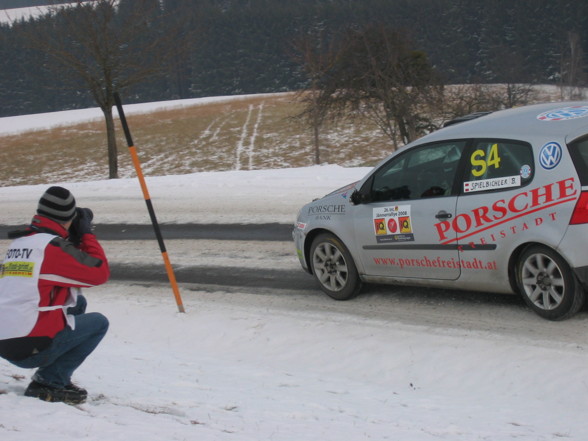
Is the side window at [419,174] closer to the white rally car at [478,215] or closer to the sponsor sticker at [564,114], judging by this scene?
the white rally car at [478,215]

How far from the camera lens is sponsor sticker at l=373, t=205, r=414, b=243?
6930mm

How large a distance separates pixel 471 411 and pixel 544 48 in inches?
3617

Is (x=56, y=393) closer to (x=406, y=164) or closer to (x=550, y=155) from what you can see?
(x=406, y=164)

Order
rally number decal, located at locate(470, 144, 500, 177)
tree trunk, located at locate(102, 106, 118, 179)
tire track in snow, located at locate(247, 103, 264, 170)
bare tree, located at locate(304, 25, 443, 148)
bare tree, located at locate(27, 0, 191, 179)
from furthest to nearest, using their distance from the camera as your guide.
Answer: tire track in snow, located at locate(247, 103, 264, 170)
bare tree, located at locate(304, 25, 443, 148)
tree trunk, located at locate(102, 106, 118, 179)
bare tree, located at locate(27, 0, 191, 179)
rally number decal, located at locate(470, 144, 500, 177)

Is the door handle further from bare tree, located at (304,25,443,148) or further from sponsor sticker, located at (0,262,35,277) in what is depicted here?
bare tree, located at (304,25,443,148)

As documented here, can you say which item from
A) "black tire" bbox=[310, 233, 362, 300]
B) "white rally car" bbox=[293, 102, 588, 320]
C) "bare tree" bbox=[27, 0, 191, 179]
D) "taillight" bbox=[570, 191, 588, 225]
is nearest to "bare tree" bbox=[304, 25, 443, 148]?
"bare tree" bbox=[27, 0, 191, 179]

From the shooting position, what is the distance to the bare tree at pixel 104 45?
2736 cm

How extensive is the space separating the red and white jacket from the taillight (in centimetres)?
365

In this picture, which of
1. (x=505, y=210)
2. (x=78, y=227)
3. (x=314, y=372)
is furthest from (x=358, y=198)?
(x=78, y=227)

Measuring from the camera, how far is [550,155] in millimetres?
5910

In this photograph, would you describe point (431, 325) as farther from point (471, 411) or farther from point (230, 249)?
point (230, 249)

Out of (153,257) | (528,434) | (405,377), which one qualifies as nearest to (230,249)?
(153,257)

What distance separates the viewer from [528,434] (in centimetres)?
425

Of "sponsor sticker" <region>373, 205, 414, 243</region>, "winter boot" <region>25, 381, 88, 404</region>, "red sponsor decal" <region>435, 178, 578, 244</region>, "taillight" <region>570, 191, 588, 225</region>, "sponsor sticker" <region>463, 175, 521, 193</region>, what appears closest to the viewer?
"winter boot" <region>25, 381, 88, 404</region>
